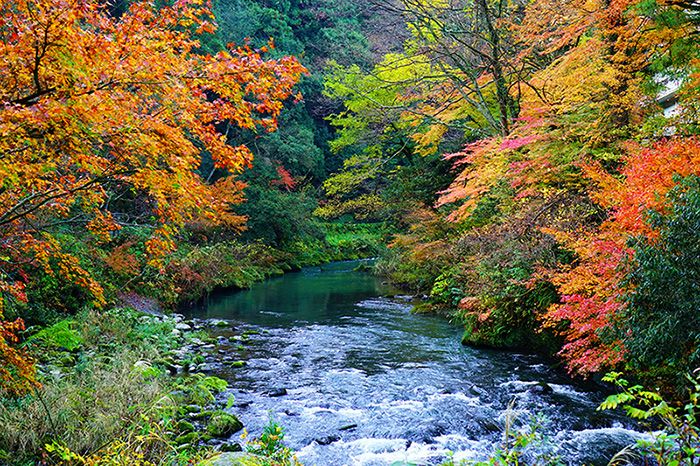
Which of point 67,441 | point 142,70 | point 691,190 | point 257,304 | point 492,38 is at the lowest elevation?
point 257,304

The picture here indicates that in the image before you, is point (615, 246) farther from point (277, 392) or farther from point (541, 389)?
point (277, 392)

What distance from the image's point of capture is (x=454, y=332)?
35.7 ft

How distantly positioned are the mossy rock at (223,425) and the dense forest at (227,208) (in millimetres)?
29

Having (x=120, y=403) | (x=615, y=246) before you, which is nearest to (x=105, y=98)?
(x=120, y=403)

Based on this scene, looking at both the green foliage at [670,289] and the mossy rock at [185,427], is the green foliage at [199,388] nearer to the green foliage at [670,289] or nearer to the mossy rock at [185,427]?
the mossy rock at [185,427]

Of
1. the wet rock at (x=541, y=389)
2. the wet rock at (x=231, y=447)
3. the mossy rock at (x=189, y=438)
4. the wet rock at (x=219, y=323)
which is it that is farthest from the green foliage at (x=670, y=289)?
the wet rock at (x=219, y=323)

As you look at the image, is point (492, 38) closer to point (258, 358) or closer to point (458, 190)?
point (458, 190)

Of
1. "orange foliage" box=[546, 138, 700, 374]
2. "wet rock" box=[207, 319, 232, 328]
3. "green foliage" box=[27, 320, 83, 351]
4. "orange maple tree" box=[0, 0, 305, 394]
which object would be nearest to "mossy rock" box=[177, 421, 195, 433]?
"orange maple tree" box=[0, 0, 305, 394]

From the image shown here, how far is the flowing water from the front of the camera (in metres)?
5.40

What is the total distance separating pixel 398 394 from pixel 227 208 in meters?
4.38

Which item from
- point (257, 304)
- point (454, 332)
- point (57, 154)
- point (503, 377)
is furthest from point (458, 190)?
point (57, 154)

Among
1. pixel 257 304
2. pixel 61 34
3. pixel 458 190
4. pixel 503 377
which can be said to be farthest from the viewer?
pixel 257 304

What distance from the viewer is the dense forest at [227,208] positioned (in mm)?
3404

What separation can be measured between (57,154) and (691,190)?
630 cm
